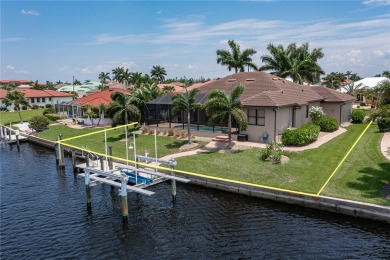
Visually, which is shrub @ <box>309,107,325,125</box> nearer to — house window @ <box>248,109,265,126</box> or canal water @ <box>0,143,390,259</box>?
house window @ <box>248,109,265,126</box>

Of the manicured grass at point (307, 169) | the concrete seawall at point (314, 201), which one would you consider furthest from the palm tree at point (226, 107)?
the concrete seawall at point (314, 201)

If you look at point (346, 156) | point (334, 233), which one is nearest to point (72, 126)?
point (346, 156)

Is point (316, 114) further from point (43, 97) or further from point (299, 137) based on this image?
point (43, 97)

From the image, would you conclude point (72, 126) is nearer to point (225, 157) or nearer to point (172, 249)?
point (225, 157)

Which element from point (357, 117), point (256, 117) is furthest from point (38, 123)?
point (357, 117)

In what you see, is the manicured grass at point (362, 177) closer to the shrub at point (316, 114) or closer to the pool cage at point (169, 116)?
the shrub at point (316, 114)
